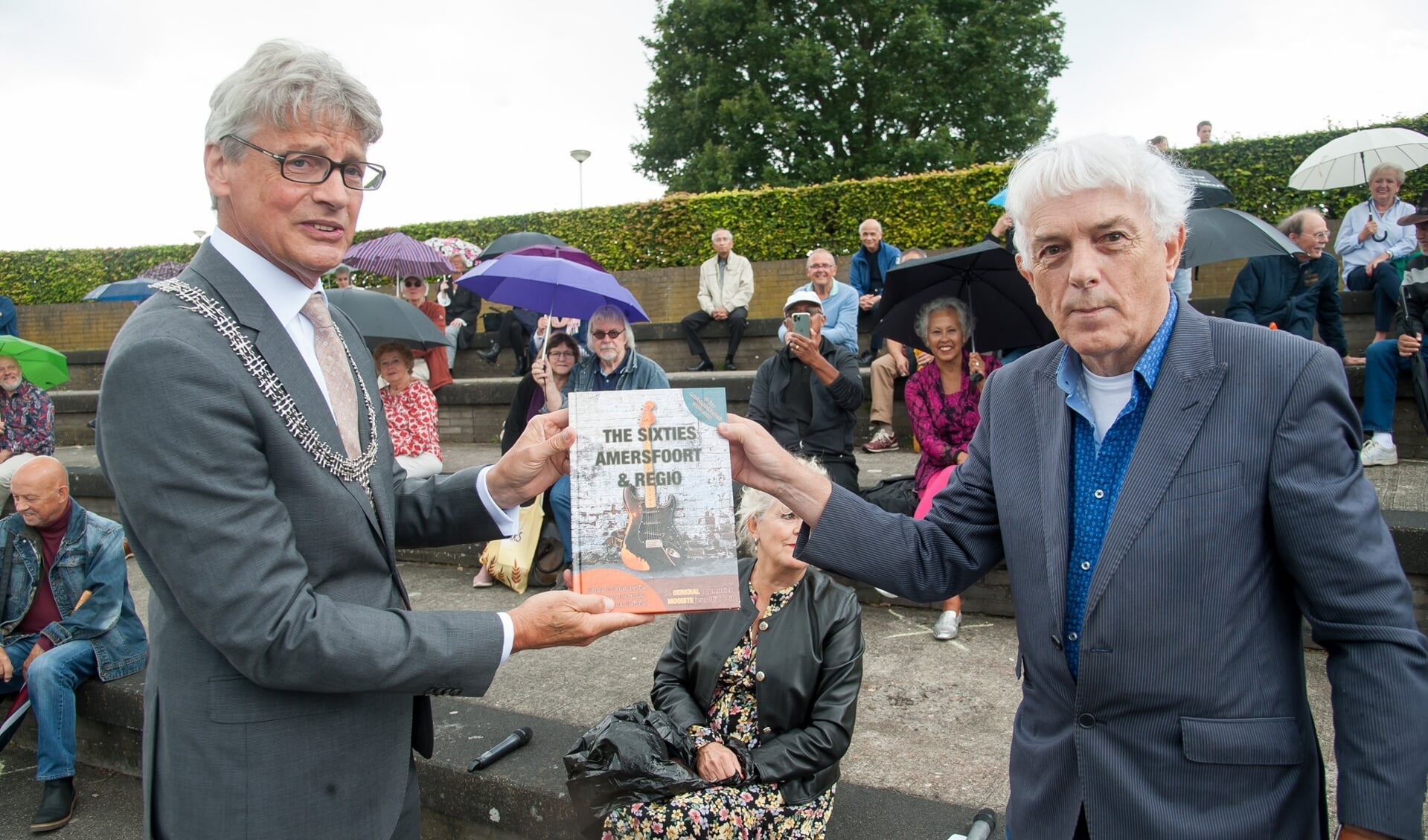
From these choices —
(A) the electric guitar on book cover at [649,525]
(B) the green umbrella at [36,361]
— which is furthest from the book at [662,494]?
(B) the green umbrella at [36,361]

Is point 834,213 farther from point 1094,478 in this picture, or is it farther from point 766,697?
point 1094,478

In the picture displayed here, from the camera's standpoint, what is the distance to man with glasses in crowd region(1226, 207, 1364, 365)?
23.1 ft

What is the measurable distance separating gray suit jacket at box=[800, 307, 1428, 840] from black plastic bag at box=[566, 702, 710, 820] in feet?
4.41

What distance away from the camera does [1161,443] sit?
1.59m

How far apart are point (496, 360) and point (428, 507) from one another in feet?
34.4

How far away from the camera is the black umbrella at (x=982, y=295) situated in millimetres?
5648

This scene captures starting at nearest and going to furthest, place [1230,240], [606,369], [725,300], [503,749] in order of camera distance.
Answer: [503,749] < [1230,240] < [606,369] < [725,300]

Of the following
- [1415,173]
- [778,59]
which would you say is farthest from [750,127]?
[1415,173]

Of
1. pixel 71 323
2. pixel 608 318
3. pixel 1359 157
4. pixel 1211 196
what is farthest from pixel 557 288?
pixel 71 323

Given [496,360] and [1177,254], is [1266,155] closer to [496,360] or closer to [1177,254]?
[496,360]

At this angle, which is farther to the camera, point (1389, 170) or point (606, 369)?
point (1389, 170)

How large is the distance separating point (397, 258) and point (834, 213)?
6.86 metres

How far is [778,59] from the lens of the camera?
82.2ft

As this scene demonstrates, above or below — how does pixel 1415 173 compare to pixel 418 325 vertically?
above
